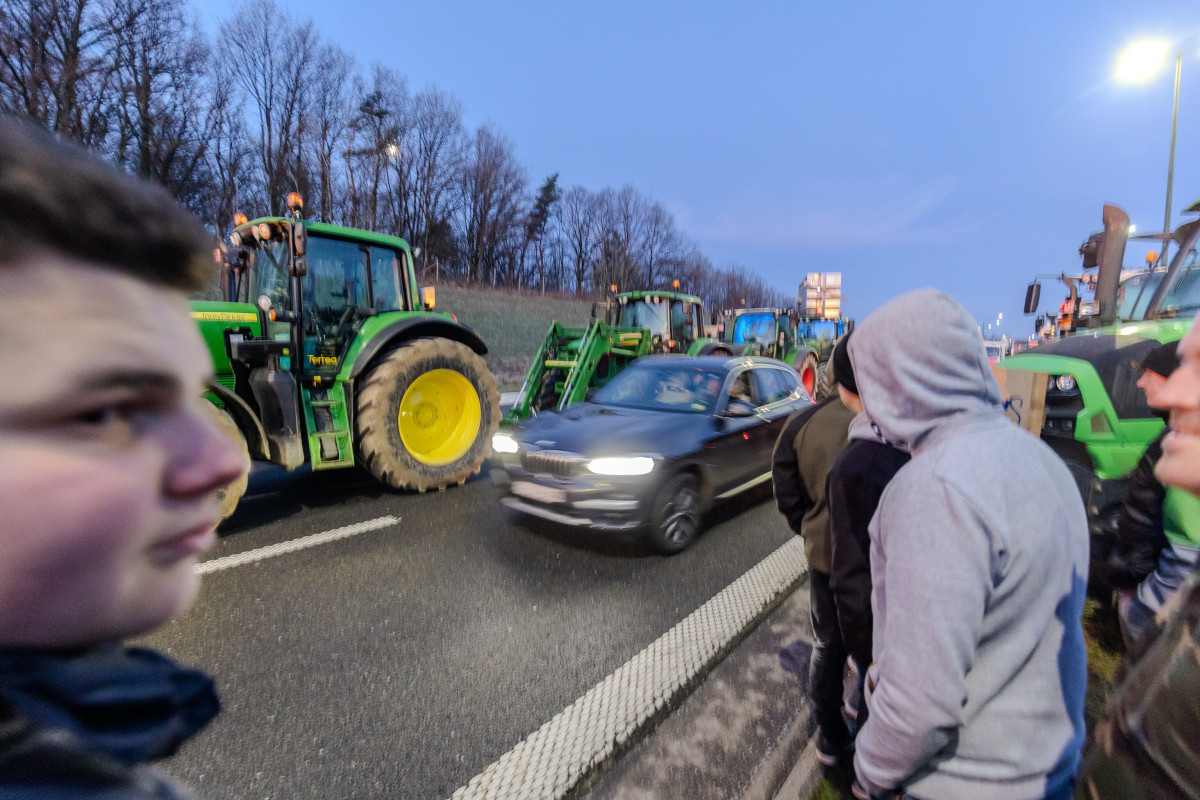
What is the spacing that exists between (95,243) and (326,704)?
111 inches

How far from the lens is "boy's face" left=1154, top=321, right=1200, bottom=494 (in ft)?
2.89

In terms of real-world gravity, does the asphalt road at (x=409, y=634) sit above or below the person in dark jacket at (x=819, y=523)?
below

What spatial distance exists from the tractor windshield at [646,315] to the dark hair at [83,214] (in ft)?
36.5

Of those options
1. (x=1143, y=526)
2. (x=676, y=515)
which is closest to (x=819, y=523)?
(x=1143, y=526)

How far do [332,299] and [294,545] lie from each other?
8.19 ft

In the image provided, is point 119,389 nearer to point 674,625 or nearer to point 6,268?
point 6,268

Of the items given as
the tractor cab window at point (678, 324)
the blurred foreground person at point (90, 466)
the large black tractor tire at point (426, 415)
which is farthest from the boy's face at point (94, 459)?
the tractor cab window at point (678, 324)

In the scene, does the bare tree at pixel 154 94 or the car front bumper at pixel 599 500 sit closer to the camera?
the car front bumper at pixel 599 500

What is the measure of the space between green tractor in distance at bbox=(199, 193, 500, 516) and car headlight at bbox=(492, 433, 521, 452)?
1185 mm

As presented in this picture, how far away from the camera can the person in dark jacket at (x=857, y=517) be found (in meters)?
1.87

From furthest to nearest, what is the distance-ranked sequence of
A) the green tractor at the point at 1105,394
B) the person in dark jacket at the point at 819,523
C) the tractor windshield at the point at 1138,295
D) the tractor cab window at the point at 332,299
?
the tractor cab window at the point at 332,299 → the tractor windshield at the point at 1138,295 → the green tractor at the point at 1105,394 → the person in dark jacket at the point at 819,523

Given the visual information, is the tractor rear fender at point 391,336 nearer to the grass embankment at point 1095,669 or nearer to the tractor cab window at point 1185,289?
the grass embankment at point 1095,669

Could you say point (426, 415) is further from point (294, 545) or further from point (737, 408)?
point (737, 408)

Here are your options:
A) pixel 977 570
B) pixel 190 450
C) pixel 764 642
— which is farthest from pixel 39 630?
pixel 764 642
